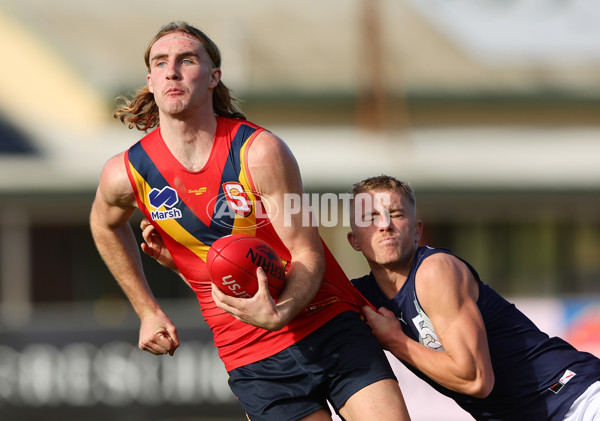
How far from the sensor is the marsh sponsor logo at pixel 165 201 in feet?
14.9

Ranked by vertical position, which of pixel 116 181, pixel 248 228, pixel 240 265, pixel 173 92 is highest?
pixel 173 92

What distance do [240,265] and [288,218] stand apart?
42 cm

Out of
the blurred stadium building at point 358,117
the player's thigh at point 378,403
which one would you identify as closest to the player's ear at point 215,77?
the player's thigh at point 378,403

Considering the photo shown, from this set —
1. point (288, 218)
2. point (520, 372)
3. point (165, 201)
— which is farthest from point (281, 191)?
point (520, 372)

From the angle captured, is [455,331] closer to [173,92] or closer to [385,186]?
[385,186]

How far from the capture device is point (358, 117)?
20828 mm

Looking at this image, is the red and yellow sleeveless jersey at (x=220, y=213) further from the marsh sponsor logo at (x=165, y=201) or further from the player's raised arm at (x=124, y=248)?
the player's raised arm at (x=124, y=248)

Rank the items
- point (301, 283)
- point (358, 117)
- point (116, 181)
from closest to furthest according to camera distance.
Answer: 1. point (301, 283)
2. point (116, 181)
3. point (358, 117)

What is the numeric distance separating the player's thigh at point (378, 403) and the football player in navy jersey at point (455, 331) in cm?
24

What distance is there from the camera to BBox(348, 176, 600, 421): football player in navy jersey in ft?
14.9

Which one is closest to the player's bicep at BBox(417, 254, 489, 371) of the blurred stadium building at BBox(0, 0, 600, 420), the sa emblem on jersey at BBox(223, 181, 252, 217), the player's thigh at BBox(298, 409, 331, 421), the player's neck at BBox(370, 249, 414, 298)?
the player's neck at BBox(370, 249, 414, 298)

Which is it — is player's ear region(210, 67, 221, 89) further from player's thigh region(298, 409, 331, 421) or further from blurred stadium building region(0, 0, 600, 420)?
blurred stadium building region(0, 0, 600, 420)

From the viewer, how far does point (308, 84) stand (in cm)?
2092

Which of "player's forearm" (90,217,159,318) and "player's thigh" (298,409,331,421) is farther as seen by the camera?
"player's forearm" (90,217,159,318)
